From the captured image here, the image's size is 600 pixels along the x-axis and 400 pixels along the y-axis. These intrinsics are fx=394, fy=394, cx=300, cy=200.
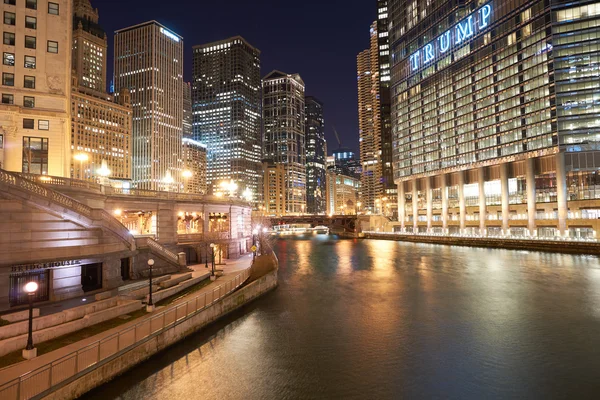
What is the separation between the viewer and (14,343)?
675 inches

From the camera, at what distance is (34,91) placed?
44.1 metres

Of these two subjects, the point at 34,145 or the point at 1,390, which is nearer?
the point at 1,390

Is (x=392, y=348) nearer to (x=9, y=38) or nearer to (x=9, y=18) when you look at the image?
(x=9, y=38)

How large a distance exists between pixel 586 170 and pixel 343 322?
86.6 m

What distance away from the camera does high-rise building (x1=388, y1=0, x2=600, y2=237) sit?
89125 mm

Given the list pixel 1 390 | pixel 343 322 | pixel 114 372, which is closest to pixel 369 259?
pixel 343 322

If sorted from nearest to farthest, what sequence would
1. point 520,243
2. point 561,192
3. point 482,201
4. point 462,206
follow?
point 520,243 → point 561,192 → point 482,201 → point 462,206

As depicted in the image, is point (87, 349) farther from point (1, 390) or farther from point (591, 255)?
point (591, 255)

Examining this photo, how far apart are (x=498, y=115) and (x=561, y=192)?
28529 mm

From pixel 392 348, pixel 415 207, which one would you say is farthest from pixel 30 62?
pixel 415 207

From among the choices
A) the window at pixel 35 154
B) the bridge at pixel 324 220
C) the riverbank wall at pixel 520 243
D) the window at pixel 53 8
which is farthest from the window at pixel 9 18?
the bridge at pixel 324 220

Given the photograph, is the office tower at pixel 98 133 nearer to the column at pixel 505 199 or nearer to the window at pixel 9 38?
the window at pixel 9 38

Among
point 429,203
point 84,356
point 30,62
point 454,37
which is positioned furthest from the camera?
point 429,203

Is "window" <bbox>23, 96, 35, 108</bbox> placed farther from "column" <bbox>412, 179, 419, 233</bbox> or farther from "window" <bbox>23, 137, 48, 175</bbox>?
"column" <bbox>412, 179, 419, 233</bbox>
